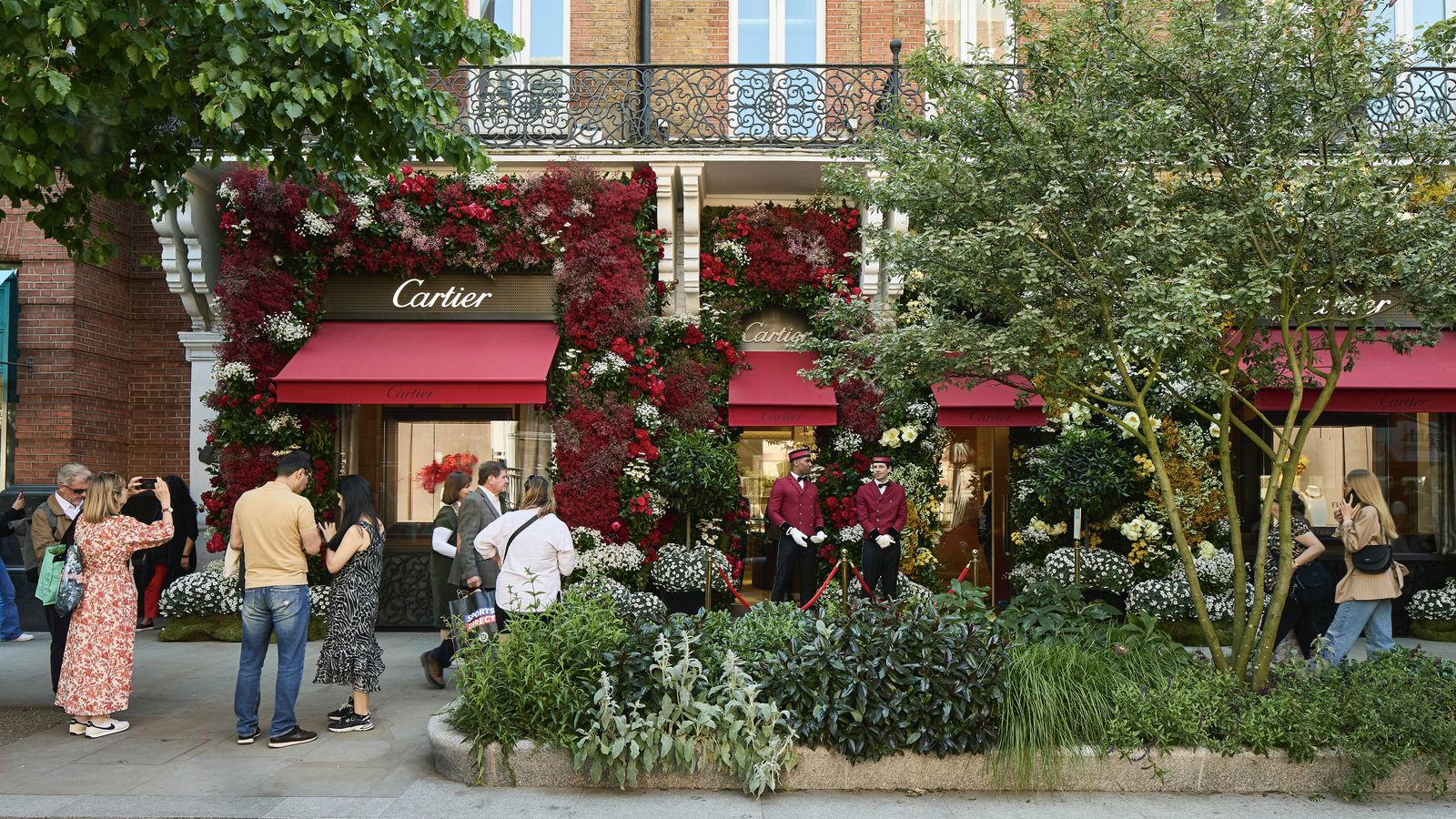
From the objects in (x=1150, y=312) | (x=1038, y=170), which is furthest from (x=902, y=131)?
(x=1150, y=312)

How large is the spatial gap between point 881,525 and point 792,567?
1273 millimetres

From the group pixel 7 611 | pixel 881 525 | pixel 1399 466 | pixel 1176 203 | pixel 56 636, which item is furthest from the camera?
pixel 1399 466

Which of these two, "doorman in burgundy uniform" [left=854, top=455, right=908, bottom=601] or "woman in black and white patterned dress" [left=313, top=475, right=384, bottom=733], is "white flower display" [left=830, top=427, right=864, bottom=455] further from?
"woman in black and white patterned dress" [left=313, top=475, right=384, bottom=733]

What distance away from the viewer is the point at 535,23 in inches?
492

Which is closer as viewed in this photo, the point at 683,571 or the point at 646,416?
the point at 683,571

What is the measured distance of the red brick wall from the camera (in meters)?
11.8

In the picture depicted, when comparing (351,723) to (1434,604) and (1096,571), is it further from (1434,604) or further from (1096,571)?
(1434,604)

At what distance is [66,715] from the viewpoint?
7402 mm

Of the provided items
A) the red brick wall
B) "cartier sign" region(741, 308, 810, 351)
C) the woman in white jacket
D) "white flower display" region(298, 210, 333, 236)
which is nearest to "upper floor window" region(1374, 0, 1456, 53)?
"cartier sign" region(741, 308, 810, 351)

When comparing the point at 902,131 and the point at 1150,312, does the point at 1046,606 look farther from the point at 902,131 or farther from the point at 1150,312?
the point at 902,131

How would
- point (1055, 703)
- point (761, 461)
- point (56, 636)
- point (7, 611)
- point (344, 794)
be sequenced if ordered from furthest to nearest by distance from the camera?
1. point (761, 461)
2. point (7, 611)
3. point (56, 636)
4. point (1055, 703)
5. point (344, 794)

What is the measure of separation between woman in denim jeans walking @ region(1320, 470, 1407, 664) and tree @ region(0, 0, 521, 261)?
7.16 m

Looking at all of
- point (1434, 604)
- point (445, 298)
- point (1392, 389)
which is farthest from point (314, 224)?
point (1434, 604)

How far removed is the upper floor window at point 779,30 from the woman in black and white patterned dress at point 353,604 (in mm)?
7994
